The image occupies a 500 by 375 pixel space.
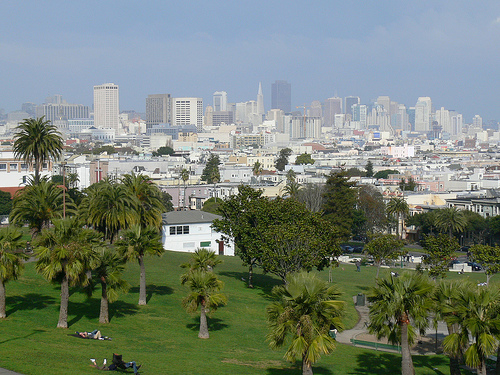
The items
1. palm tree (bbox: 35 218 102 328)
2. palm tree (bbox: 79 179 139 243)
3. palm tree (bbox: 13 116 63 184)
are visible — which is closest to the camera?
palm tree (bbox: 35 218 102 328)

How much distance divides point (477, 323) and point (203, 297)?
36.9 feet

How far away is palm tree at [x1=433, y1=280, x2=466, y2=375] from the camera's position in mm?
25750

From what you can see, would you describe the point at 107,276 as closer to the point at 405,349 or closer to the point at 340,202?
the point at 405,349

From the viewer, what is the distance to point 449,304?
26062mm

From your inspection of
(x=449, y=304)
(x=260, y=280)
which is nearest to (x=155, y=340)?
(x=449, y=304)

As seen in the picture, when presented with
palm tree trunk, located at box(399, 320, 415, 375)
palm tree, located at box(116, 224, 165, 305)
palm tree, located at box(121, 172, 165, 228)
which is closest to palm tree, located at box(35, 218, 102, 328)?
palm tree, located at box(116, 224, 165, 305)

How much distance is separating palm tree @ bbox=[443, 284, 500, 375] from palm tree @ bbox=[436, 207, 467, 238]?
185ft

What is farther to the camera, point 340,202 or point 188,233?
point 340,202

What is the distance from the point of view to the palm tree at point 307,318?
76.9 ft

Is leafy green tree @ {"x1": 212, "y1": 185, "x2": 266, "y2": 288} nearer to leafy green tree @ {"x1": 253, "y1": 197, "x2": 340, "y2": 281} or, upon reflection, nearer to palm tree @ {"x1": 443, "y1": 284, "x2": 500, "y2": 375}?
leafy green tree @ {"x1": 253, "y1": 197, "x2": 340, "y2": 281}

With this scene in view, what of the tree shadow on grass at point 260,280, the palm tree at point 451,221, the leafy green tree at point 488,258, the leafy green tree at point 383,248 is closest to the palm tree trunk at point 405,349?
the tree shadow on grass at point 260,280

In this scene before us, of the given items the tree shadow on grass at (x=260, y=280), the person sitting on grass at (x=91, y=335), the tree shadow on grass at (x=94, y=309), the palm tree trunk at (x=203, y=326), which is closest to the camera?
the person sitting on grass at (x=91, y=335)

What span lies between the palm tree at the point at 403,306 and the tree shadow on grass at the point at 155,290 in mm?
13592

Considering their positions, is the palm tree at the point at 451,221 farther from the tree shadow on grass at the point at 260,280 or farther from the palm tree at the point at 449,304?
the palm tree at the point at 449,304
